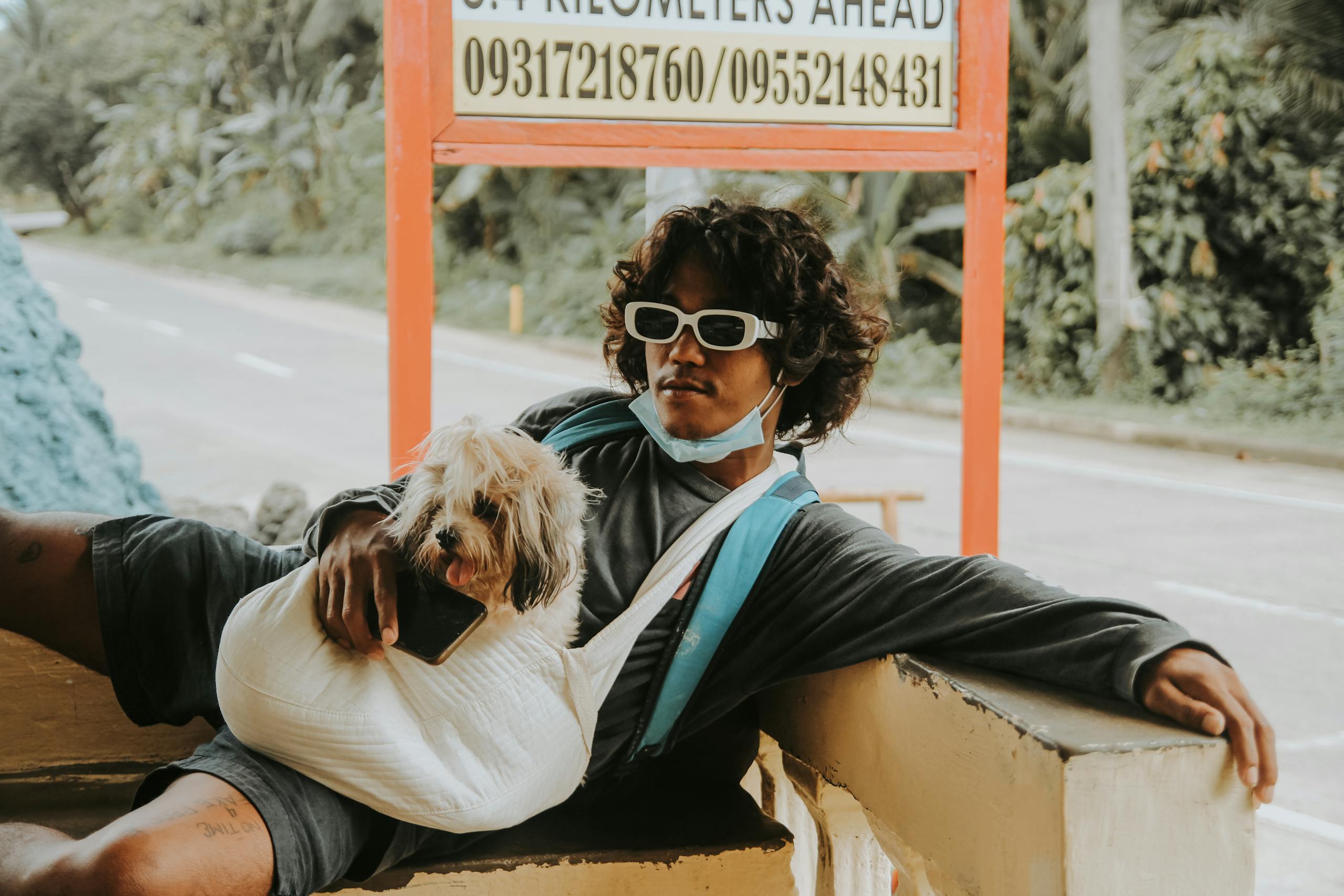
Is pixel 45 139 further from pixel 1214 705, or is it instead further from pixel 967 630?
pixel 1214 705

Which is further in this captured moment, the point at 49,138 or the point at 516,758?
the point at 49,138

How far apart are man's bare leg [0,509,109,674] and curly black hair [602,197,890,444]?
3.48ft

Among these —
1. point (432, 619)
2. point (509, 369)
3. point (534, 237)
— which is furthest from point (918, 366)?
point (432, 619)

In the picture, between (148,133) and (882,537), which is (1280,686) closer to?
(882,537)

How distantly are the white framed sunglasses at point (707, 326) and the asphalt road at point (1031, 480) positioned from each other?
0.37 meters

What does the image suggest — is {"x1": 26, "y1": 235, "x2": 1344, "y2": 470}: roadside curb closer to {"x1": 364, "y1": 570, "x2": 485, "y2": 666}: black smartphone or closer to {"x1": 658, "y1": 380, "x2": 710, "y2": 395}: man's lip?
{"x1": 658, "y1": 380, "x2": 710, "y2": 395}: man's lip

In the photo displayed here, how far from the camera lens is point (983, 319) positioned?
306 centimetres

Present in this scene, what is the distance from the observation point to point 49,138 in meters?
33.8

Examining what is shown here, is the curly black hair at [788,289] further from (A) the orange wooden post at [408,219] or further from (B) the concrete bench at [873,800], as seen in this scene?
(B) the concrete bench at [873,800]

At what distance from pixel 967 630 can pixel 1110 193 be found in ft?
34.2

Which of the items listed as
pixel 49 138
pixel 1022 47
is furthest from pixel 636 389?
pixel 49 138

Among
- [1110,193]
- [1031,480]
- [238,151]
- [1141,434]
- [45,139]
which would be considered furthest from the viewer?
[45,139]

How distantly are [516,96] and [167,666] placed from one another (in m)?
1.28

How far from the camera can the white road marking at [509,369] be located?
13.1 metres
